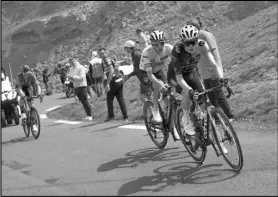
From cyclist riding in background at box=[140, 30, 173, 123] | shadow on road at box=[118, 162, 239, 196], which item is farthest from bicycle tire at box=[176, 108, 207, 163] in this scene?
cyclist riding in background at box=[140, 30, 173, 123]

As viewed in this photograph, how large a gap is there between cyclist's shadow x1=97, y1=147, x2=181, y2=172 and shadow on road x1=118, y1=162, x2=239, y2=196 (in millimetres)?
750

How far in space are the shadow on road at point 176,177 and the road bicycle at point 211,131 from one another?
195 millimetres

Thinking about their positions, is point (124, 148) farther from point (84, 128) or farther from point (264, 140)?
point (84, 128)

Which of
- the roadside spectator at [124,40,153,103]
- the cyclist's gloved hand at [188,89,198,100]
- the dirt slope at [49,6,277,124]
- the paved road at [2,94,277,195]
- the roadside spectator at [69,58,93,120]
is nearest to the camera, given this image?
→ the paved road at [2,94,277,195]

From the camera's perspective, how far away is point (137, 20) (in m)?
46.2

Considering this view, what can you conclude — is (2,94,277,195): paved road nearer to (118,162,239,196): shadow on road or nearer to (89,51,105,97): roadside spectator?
(118,162,239,196): shadow on road

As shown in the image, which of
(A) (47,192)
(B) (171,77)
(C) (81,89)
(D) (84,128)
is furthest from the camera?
(C) (81,89)

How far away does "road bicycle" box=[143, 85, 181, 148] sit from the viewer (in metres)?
7.44

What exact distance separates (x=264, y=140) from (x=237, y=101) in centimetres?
327

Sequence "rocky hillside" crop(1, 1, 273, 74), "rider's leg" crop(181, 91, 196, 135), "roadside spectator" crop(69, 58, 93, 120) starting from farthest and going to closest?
"rocky hillside" crop(1, 1, 273, 74) → "roadside spectator" crop(69, 58, 93, 120) → "rider's leg" crop(181, 91, 196, 135)

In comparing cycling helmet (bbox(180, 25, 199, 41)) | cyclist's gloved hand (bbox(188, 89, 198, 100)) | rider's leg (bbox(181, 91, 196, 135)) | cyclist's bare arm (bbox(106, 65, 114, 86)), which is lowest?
rider's leg (bbox(181, 91, 196, 135))

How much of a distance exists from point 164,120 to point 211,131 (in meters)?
1.77

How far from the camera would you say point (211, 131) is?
633 centimetres

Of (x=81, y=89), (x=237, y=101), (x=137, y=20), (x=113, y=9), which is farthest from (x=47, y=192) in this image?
(x=113, y=9)
